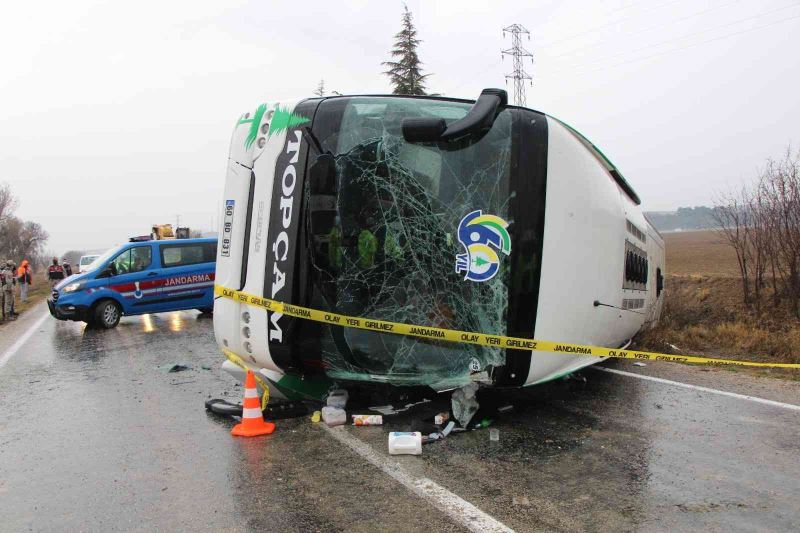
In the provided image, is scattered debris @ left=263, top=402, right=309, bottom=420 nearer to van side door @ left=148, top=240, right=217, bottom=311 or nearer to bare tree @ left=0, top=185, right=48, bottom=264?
van side door @ left=148, top=240, right=217, bottom=311

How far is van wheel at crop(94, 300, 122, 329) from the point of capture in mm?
11156

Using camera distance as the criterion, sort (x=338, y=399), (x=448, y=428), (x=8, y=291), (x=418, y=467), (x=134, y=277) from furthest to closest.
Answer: (x=8, y=291), (x=134, y=277), (x=338, y=399), (x=448, y=428), (x=418, y=467)

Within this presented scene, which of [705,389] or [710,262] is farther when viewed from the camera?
[710,262]

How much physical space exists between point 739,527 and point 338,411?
2819 mm

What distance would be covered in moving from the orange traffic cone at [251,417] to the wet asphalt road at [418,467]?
0.36ft

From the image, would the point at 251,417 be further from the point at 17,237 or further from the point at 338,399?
the point at 17,237

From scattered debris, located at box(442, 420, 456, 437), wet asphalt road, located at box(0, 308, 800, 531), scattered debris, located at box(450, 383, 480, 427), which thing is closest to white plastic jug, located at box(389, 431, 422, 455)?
wet asphalt road, located at box(0, 308, 800, 531)

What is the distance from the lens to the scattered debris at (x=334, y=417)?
4.49 metres

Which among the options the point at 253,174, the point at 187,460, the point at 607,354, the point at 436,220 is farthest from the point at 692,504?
the point at 253,174

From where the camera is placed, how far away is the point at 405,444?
3.88 m

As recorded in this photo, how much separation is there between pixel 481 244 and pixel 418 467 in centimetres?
156

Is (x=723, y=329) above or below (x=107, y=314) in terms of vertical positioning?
above

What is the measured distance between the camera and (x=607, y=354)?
4391mm

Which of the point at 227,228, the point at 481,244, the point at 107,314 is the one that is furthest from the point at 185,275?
the point at 481,244
